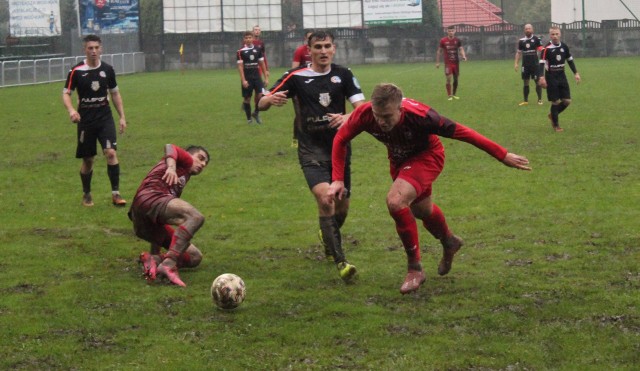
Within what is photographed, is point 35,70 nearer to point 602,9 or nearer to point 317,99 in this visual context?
point 602,9

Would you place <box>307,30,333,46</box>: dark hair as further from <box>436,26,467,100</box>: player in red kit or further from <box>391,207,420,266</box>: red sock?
<box>436,26,467,100</box>: player in red kit

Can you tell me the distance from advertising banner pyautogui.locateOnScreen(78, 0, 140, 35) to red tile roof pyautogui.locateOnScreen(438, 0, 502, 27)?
55.9 feet

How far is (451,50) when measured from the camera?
2805 cm

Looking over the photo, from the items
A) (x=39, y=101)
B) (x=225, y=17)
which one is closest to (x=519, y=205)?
(x=39, y=101)

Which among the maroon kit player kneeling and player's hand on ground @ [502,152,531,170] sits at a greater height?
player's hand on ground @ [502,152,531,170]

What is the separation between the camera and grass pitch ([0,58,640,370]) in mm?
6672

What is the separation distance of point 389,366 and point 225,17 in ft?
159

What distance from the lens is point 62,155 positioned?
18.2 m

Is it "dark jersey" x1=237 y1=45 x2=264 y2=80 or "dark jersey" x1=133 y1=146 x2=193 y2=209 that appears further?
"dark jersey" x1=237 y1=45 x2=264 y2=80

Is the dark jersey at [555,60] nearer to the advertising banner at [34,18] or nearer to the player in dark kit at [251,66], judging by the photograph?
the player in dark kit at [251,66]

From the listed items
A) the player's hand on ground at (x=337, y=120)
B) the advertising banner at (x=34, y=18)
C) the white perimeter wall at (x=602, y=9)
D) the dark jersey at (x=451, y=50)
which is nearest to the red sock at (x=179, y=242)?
the player's hand on ground at (x=337, y=120)

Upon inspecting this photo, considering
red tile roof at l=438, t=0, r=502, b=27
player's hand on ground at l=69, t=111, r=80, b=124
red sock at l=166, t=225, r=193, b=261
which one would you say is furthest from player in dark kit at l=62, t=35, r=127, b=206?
red tile roof at l=438, t=0, r=502, b=27

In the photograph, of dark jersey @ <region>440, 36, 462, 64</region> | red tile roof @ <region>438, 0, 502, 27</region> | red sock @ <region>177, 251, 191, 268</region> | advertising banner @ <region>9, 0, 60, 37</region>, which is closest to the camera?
red sock @ <region>177, 251, 191, 268</region>

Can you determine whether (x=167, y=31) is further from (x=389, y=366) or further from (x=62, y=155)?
(x=389, y=366)
